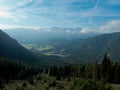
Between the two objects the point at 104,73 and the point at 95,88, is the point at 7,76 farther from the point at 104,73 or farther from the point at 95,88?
the point at 95,88

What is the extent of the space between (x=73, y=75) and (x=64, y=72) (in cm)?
670

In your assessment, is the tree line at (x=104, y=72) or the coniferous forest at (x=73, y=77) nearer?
the coniferous forest at (x=73, y=77)

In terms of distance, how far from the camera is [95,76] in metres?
121

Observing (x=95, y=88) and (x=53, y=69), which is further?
(x=53, y=69)

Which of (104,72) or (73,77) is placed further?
(73,77)

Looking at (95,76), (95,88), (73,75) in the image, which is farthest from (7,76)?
(95,88)

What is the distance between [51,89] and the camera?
266 feet

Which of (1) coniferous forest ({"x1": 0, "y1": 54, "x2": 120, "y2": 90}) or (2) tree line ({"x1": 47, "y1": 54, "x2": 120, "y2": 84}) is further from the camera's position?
(2) tree line ({"x1": 47, "y1": 54, "x2": 120, "y2": 84})

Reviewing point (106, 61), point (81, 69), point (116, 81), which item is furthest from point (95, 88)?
Result: point (81, 69)

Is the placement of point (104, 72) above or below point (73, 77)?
above

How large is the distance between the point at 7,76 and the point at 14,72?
539 inches

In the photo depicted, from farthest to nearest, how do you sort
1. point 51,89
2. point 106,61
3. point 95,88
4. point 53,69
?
point 53,69
point 106,61
point 51,89
point 95,88

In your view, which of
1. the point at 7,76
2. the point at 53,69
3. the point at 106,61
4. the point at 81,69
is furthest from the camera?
the point at 53,69

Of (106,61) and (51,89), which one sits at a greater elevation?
(106,61)
